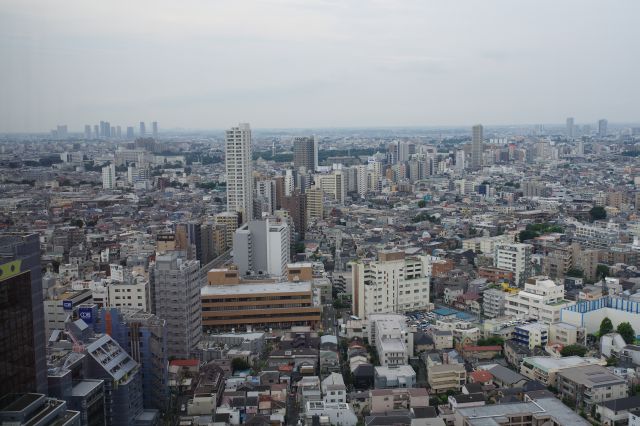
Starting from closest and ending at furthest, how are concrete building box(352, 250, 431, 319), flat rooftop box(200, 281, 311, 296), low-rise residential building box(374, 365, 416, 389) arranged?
low-rise residential building box(374, 365, 416, 389) → flat rooftop box(200, 281, 311, 296) → concrete building box(352, 250, 431, 319)

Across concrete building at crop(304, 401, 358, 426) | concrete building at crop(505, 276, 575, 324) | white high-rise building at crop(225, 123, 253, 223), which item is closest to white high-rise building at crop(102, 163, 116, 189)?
white high-rise building at crop(225, 123, 253, 223)

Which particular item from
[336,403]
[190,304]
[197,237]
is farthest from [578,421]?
[197,237]

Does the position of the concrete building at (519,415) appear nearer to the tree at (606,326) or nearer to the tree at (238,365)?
the tree at (238,365)

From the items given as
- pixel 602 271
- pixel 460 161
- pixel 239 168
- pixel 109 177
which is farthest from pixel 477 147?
pixel 602 271

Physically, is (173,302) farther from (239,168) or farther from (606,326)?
(239,168)

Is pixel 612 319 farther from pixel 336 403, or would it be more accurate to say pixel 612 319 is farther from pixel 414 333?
pixel 336 403

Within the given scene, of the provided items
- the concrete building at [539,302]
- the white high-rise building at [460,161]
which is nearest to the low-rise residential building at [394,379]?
the concrete building at [539,302]

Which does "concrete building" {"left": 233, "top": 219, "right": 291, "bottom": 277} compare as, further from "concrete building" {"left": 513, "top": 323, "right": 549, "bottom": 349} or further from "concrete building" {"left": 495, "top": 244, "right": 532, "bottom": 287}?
"concrete building" {"left": 513, "top": 323, "right": 549, "bottom": 349}

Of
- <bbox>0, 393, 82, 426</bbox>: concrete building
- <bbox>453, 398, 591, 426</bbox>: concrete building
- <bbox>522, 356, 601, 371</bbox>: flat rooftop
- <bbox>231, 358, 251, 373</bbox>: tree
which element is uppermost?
<bbox>0, 393, 82, 426</bbox>: concrete building
